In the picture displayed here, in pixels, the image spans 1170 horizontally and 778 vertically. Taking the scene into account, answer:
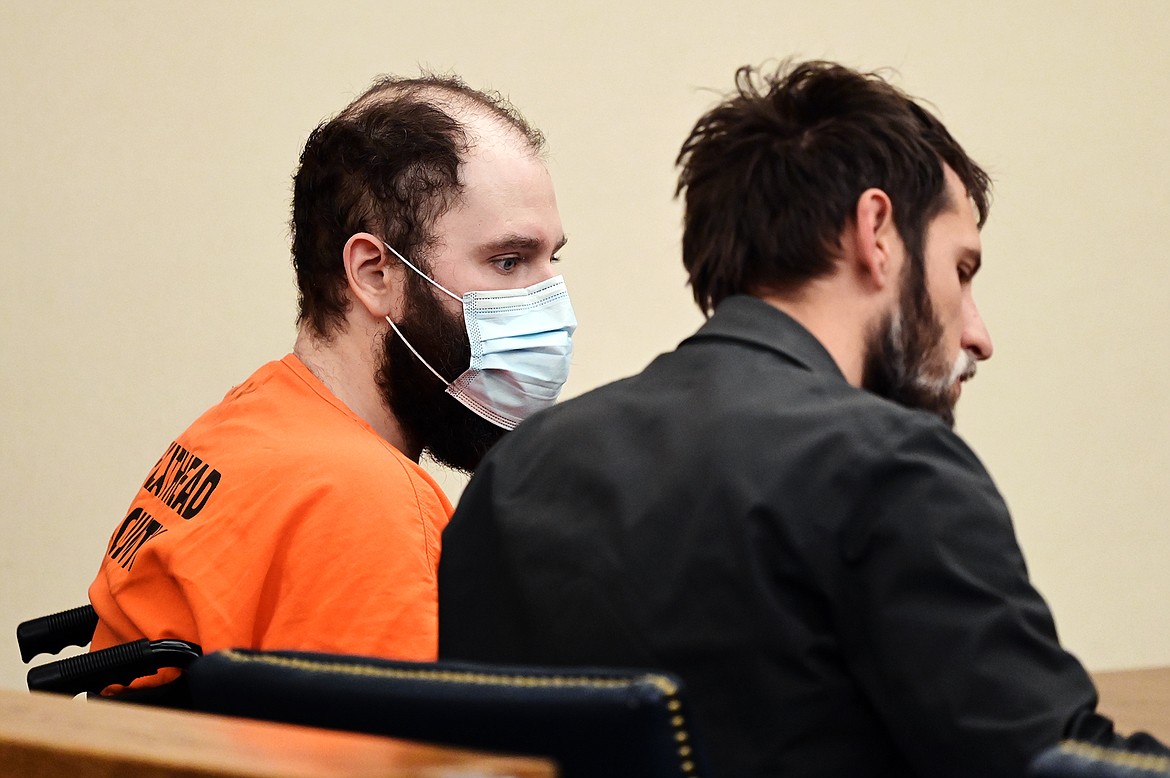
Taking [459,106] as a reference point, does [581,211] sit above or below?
below

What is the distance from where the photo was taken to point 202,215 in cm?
273

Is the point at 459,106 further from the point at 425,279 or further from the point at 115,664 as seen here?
the point at 115,664

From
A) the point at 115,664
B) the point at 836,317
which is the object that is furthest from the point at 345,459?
the point at 836,317

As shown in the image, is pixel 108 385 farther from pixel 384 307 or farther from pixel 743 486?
pixel 743 486

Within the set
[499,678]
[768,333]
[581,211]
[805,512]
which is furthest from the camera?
[581,211]

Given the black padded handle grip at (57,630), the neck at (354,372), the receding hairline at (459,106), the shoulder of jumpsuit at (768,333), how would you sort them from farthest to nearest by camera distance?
the receding hairline at (459,106) < the neck at (354,372) < the black padded handle grip at (57,630) < the shoulder of jumpsuit at (768,333)

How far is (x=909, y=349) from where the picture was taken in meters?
1.30

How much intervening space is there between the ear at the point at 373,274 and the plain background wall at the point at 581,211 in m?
1.04

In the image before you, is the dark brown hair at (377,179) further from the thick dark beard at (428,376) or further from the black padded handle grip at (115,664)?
the black padded handle grip at (115,664)

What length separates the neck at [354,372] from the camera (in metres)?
1.72

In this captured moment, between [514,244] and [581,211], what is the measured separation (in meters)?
1.29

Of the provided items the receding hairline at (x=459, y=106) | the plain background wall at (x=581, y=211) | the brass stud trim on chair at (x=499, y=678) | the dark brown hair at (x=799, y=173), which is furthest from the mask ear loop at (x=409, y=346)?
the plain background wall at (x=581, y=211)

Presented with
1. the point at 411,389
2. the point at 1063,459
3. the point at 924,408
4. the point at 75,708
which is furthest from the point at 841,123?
the point at 1063,459

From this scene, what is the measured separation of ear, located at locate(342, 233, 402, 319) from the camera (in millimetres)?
1774
